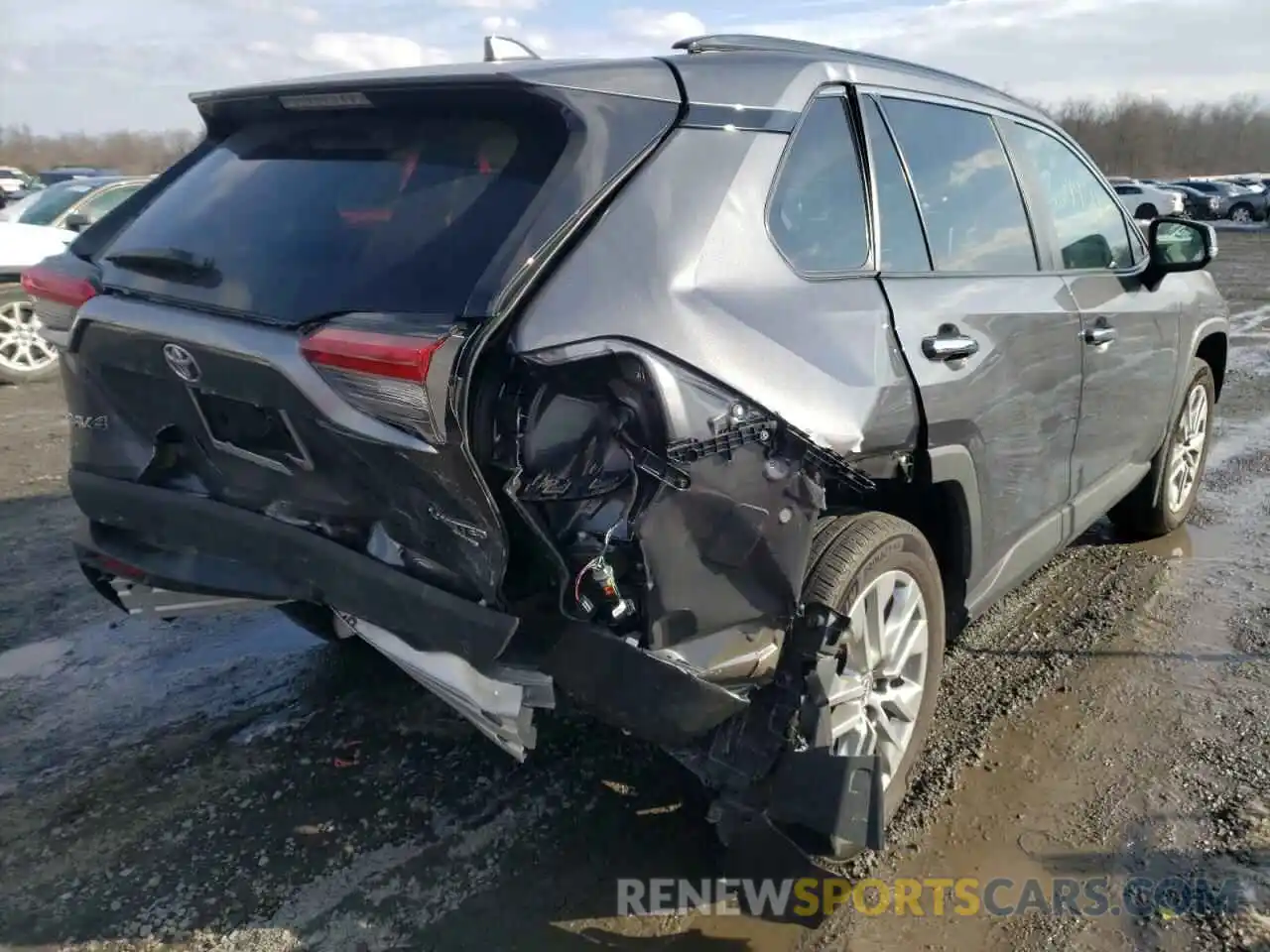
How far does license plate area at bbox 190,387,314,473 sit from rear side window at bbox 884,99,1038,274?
74.5 inches

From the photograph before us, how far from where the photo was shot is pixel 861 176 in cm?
290

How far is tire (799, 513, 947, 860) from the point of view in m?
2.56

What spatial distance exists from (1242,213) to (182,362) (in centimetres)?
4333

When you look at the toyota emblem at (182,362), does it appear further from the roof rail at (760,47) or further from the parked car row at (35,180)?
the parked car row at (35,180)

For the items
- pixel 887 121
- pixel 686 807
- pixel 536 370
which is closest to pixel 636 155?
pixel 536 370

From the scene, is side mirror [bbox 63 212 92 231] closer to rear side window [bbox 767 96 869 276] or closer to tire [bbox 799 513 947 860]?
rear side window [bbox 767 96 869 276]

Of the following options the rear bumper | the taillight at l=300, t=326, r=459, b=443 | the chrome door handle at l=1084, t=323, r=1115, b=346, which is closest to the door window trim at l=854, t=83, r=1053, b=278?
the chrome door handle at l=1084, t=323, r=1115, b=346

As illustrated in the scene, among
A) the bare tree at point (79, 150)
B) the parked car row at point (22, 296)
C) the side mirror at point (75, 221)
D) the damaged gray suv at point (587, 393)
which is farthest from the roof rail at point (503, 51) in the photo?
the bare tree at point (79, 150)

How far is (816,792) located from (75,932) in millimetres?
1853

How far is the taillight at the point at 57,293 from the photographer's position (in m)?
2.80

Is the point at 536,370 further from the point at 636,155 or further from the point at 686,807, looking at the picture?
the point at 686,807

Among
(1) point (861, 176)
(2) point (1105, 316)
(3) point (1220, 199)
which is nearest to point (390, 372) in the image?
(1) point (861, 176)

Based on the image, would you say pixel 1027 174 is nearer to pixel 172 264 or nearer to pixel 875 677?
pixel 875 677

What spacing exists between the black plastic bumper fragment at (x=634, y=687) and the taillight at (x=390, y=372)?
57 centimetres
